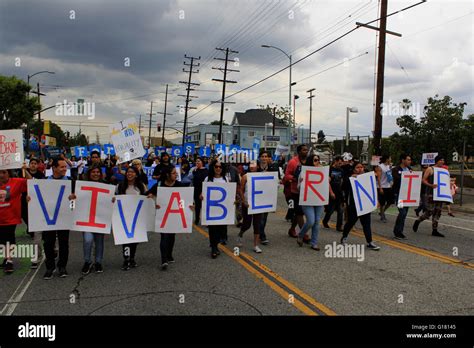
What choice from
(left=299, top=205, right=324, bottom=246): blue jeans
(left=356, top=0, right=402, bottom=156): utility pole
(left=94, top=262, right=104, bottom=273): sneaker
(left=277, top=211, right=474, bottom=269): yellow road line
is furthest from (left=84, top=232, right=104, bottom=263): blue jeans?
(left=356, top=0, right=402, bottom=156): utility pole

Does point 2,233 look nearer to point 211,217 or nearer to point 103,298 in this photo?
point 103,298

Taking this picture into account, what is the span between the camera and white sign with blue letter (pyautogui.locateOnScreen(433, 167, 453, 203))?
8.90 meters

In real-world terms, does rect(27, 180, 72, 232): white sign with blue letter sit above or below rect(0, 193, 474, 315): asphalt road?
above

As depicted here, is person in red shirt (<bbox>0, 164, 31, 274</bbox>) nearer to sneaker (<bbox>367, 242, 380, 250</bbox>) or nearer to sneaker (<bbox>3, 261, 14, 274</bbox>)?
sneaker (<bbox>3, 261, 14, 274</bbox>)

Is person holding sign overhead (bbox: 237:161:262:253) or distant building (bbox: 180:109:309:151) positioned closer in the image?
person holding sign overhead (bbox: 237:161:262:253)

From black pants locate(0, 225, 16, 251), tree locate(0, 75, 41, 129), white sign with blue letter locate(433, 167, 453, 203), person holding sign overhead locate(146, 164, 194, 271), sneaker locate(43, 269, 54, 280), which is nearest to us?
sneaker locate(43, 269, 54, 280)

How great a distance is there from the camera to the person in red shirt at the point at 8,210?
5.93 m

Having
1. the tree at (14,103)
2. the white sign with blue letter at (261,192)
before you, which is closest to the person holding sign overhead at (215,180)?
the white sign with blue letter at (261,192)

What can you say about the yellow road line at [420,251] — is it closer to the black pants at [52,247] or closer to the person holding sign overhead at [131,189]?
the person holding sign overhead at [131,189]

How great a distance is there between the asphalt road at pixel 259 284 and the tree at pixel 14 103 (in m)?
32.7

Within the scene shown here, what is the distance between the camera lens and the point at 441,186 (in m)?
8.98

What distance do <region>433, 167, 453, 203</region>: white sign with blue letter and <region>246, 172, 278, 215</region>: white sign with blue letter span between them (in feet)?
13.5

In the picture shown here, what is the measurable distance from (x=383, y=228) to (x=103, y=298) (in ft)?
25.0

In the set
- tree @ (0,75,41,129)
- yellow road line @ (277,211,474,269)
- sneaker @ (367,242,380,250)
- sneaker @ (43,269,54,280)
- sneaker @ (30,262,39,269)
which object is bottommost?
sneaker @ (30,262,39,269)
